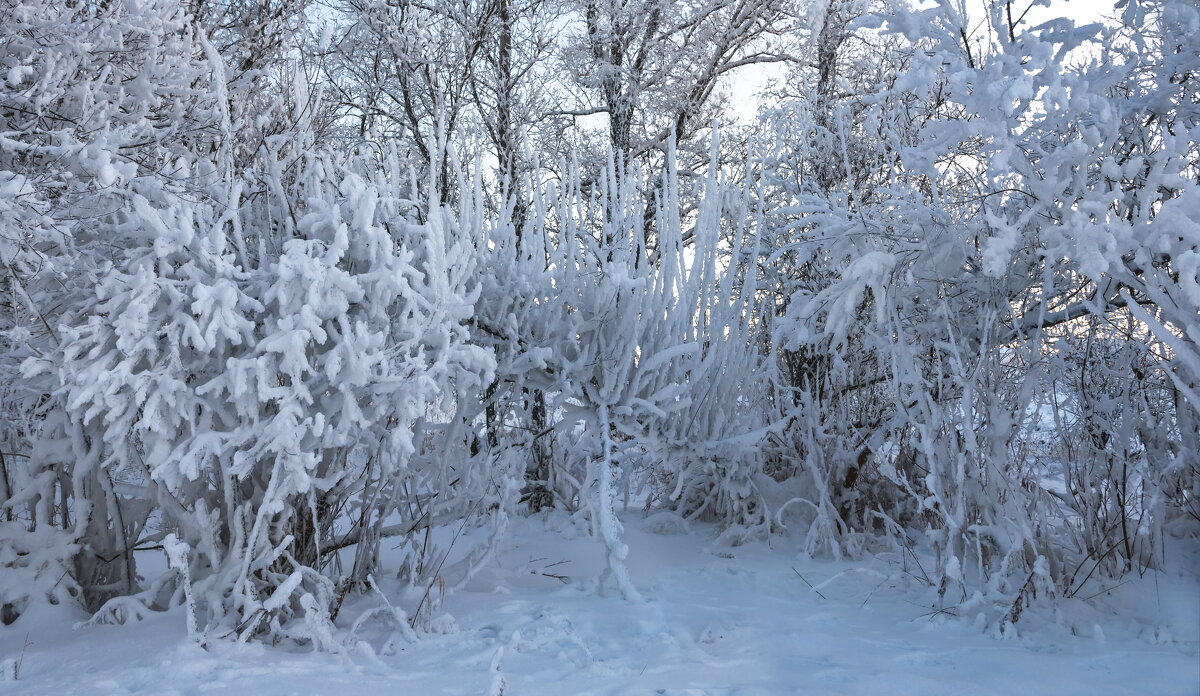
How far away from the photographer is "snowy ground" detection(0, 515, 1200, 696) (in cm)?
268

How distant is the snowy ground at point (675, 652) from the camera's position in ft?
Answer: 8.80

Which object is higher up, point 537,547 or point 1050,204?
point 1050,204

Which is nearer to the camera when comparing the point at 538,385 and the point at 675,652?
the point at 675,652

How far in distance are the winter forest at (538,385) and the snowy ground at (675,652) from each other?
2 cm

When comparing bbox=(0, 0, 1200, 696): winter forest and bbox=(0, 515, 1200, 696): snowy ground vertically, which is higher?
bbox=(0, 0, 1200, 696): winter forest

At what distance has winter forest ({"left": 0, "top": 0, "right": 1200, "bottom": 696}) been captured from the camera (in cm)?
288

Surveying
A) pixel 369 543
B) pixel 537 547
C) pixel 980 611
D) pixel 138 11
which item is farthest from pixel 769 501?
pixel 138 11

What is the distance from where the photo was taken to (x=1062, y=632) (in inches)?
127

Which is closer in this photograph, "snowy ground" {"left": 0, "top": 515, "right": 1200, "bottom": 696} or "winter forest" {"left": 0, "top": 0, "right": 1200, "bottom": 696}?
"snowy ground" {"left": 0, "top": 515, "right": 1200, "bottom": 696}

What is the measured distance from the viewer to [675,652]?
10.4 ft

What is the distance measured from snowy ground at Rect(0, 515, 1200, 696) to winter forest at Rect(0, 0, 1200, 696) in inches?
0.8

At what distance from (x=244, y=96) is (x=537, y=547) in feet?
10.3

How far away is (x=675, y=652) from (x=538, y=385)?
5.47ft

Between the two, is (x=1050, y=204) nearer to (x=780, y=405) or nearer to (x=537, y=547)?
(x=780, y=405)
